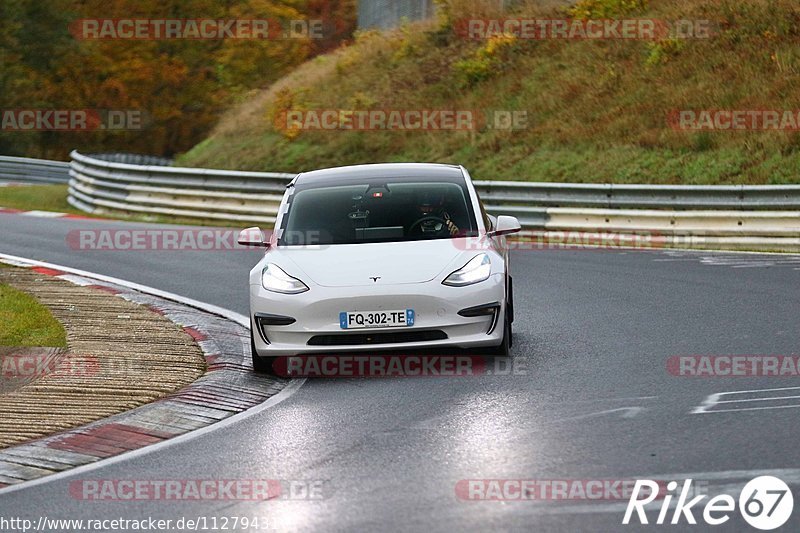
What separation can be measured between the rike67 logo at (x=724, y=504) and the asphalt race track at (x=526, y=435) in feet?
0.25

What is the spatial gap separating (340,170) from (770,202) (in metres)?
9.22

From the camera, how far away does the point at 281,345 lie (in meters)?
10.3

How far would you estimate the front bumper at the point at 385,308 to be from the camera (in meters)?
10.1

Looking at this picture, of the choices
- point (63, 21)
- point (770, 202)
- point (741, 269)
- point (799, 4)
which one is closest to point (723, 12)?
point (799, 4)

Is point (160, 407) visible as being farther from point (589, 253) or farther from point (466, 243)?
point (589, 253)

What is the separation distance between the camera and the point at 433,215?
11.1 metres

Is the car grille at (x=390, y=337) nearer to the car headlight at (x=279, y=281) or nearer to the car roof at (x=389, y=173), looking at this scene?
the car headlight at (x=279, y=281)

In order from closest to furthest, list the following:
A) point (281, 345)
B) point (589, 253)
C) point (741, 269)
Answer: point (281, 345)
point (741, 269)
point (589, 253)

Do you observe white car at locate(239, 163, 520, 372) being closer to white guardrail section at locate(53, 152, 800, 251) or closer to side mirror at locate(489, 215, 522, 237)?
side mirror at locate(489, 215, 522, 237)

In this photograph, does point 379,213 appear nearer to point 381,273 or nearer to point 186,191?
point 381,273

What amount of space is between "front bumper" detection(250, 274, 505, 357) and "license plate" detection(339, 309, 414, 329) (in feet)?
0.10

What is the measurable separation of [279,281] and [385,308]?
93 centimetres

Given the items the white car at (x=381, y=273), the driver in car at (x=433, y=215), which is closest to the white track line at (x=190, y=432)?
the white car at (x=381, y=273)

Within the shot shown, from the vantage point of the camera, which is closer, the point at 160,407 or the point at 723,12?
the point at 160,407
